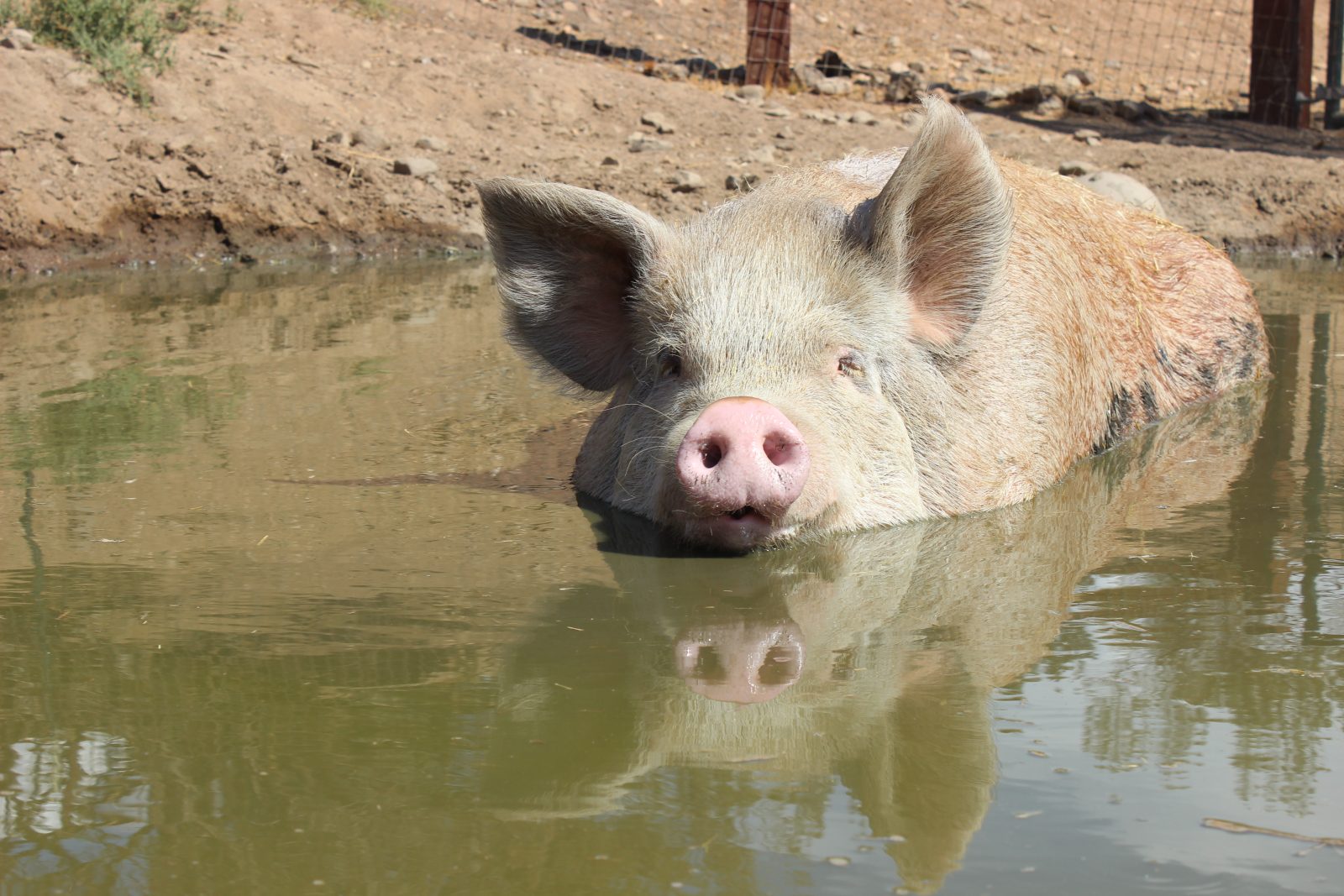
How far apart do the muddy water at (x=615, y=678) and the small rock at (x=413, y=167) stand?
232 inches

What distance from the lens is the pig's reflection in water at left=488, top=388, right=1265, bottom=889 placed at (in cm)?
304

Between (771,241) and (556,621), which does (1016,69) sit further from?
(556,621)

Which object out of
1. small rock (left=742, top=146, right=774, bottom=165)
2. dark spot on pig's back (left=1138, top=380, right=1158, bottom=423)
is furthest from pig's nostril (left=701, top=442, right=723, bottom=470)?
small rock (left=742, top=146, right=774, bottom=165)

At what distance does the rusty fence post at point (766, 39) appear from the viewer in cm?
1559

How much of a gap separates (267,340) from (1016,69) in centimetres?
1201

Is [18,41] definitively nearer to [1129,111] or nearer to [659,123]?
[659,123]

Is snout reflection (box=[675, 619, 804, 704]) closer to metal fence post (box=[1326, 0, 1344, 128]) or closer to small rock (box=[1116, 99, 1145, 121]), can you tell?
small rock (box=[1116, 99, 1145, 121])

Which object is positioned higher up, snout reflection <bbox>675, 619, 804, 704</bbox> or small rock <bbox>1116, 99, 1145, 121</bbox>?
small rock <bbox>1116, 99, 1145, 121</bbox>

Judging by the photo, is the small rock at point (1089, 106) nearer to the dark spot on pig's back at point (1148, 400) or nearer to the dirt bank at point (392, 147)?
the dirt bank at point (392, 147)

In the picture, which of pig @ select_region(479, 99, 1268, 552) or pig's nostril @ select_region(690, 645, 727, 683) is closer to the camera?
pig's nostril @ select_region(690, 645, 727, 683)

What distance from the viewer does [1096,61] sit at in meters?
19.1

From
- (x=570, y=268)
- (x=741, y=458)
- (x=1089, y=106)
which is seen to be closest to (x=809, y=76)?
(x=1089, y=106)

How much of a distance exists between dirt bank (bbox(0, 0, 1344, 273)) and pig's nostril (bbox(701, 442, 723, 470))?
746cm

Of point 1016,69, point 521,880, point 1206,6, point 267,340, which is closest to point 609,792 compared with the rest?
point 521,880
